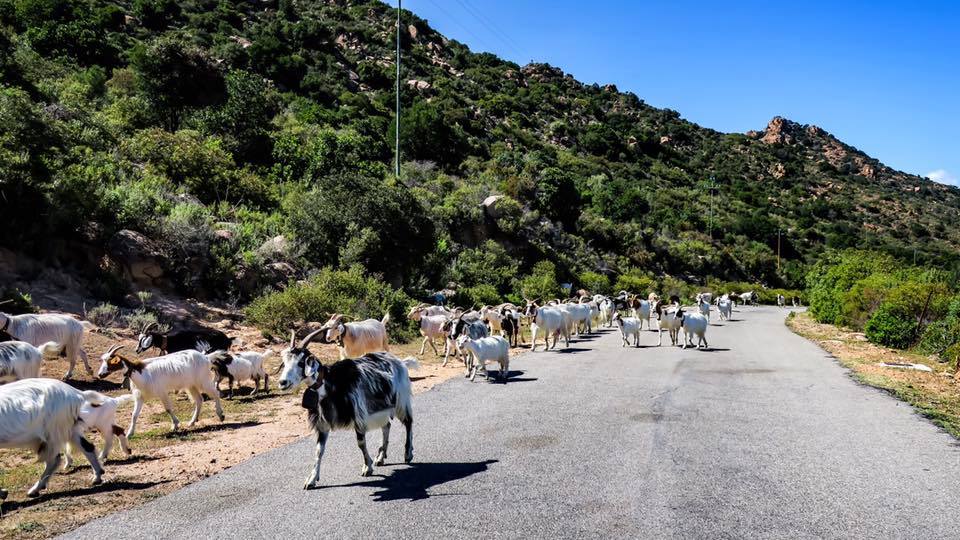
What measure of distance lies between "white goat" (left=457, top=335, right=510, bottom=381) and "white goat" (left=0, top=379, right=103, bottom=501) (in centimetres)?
767

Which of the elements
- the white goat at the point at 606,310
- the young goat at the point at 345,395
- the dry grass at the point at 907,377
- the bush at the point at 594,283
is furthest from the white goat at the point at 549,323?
the bush at the point at 594,283

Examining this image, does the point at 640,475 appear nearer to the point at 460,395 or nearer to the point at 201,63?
the point at 460,395

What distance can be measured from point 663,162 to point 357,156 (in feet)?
217

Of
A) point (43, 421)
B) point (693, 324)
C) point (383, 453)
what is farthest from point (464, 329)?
point (43, 421)

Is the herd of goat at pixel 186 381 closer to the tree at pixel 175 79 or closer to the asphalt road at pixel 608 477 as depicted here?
the asphalt road at pixel 608 477

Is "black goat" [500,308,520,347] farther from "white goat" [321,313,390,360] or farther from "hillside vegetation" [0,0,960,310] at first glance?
"white goat" [321,313,390,360]

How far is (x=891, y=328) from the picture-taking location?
2172cm

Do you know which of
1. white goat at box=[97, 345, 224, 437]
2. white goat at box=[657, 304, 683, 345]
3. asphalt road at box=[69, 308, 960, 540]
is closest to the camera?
asphalt road at box=[69, 308, 960, 540]

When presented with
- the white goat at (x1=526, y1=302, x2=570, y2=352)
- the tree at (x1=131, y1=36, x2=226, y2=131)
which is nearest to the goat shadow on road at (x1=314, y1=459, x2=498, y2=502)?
the white goat at (x1=526, y1=302, x2=570, y2=352)

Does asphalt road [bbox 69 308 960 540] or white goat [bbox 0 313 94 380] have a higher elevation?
white goat [bbox 0 313 94 380]

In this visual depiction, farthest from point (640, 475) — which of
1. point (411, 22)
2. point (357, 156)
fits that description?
point (411, 22)

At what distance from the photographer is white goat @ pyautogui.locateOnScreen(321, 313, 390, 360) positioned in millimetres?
13242

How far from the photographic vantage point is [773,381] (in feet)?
44.9

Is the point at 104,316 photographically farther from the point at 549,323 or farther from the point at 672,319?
the point at 672,319
